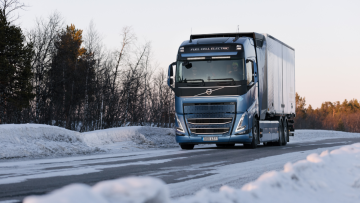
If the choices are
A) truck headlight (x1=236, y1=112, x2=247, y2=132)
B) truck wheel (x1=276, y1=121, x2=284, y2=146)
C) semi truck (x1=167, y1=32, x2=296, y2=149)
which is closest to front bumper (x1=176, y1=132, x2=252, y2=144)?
semi truck (x1=167, y1=32, x2=296, y2=149)

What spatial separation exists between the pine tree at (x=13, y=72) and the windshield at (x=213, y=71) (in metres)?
22.4

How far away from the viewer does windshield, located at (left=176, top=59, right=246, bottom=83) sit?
50.5 feet

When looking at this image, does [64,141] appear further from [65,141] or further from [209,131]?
[209,131]

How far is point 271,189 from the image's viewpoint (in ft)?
16.0

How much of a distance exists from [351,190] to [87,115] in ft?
117

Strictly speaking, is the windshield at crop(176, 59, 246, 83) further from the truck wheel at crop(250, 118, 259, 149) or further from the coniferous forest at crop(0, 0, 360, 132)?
the coniferous forest at crop(0, 0, 360, 132)

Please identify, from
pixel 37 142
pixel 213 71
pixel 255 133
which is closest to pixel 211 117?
pixel 213 71

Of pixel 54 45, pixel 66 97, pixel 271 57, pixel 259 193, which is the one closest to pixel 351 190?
pixel 259 193

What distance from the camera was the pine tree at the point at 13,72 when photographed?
110 feet

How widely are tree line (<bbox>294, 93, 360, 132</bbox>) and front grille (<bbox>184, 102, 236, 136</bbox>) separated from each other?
138 metres

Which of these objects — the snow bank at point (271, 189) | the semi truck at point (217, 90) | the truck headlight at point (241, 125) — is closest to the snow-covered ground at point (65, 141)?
the semi truck at point (217, 90)

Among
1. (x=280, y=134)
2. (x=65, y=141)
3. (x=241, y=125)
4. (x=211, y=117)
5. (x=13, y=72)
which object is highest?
(x=13, y=72)

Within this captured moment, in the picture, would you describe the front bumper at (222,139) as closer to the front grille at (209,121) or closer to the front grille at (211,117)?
the front grille at (211,117)

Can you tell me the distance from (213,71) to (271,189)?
1079cm
